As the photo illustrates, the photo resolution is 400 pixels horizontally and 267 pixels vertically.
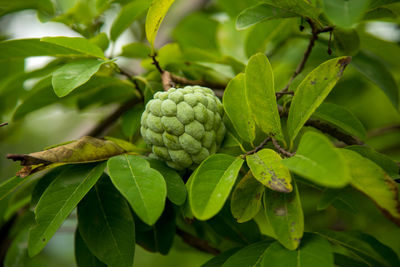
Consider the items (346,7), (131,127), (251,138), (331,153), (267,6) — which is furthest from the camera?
(131,127)

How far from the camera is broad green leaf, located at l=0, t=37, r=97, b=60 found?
113 centimetres

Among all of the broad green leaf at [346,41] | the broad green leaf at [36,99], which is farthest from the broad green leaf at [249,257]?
the broad green leaf at [36,99]

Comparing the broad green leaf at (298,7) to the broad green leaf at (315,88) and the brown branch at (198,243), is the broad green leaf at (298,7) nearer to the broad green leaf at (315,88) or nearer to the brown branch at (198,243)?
the broad green leaf at (315,88)

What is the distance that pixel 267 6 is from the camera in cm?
109

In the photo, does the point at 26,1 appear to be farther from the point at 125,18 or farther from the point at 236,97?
the point at 236,97

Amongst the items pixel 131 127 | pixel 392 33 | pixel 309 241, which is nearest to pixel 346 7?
pixel 309 241

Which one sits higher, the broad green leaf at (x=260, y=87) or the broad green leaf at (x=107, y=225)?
the broad green leaf at (x=260, y=87)

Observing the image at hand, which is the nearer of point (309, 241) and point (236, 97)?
point (309, 241)

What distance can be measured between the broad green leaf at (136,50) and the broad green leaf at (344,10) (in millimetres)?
769

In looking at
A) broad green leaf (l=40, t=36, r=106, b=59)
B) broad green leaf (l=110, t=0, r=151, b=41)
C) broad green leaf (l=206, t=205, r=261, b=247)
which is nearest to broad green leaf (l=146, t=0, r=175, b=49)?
broad green leaf (l=40, t=36, r=106, b=59)

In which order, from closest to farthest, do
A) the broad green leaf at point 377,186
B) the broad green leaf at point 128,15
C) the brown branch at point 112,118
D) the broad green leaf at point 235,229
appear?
1. the broad green leaf at point 377,186
2. the broad green leaf at point 235,229
3. the broad green leaf at point 128,15
4. the brown branch at point 112,118

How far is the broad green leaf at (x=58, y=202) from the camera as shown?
0.91 m

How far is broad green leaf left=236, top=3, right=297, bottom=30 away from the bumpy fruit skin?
0.26m

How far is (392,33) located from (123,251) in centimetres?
216
